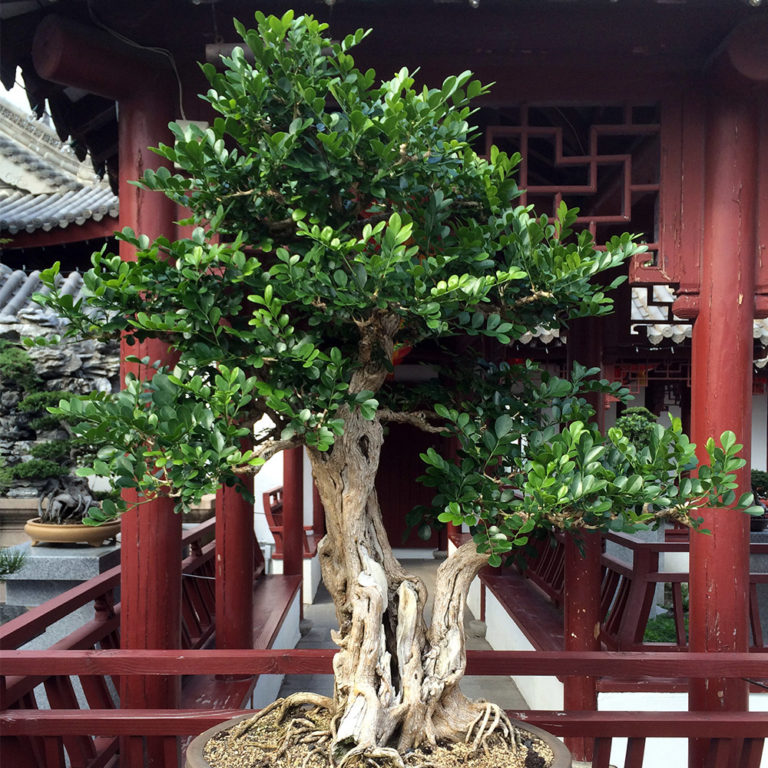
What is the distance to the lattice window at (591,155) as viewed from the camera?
2572mm

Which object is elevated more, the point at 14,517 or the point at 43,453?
the point at 43,453

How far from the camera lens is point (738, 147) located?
2.60 metres

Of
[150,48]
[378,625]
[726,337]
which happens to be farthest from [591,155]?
[378,625]

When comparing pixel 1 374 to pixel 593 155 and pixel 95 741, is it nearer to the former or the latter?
pixel 95 741

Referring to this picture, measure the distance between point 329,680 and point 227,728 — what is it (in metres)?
3.71

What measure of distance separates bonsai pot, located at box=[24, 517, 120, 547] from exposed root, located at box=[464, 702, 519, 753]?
8.57 feet

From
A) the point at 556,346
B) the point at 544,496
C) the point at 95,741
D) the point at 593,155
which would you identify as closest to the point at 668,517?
the point at 544,496

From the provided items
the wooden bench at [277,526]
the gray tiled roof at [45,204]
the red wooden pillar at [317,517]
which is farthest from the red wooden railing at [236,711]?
the gray tiled roof at [45,204]

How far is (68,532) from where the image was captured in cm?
395

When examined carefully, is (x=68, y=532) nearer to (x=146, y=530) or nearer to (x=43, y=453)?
(x=43, y=453)

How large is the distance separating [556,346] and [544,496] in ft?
17.8

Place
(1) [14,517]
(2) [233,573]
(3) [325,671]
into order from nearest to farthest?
1. (3) [325,671]
2. (2) [233,573]
3. (1) [14,517]

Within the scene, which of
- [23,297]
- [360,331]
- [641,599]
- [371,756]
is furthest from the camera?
[23,297]

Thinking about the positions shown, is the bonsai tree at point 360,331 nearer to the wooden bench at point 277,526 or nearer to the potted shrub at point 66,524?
the potted shrub at point 66,524
